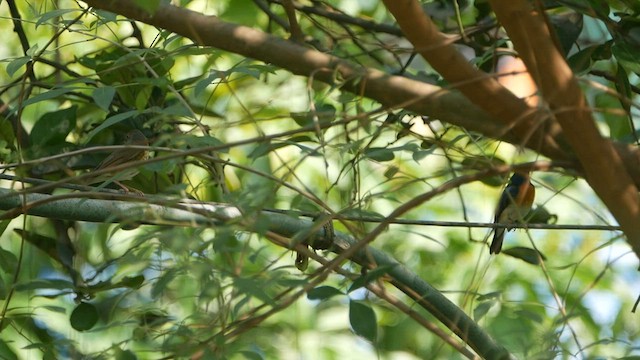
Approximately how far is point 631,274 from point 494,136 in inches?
113

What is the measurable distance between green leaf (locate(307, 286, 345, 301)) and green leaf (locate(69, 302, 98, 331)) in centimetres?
87

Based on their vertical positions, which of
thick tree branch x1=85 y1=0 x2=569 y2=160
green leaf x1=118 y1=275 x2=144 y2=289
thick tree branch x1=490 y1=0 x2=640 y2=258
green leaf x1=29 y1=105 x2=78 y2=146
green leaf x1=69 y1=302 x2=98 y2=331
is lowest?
thick tree branch x1=490 y1=0 x2=640 y2=258

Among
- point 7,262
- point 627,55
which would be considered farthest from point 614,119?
point 7,262

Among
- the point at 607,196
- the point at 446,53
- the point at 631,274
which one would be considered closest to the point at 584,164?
the point at 607,196

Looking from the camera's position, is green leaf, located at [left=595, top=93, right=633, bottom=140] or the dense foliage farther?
green leaf, located at [left=595, top=93, right=633, bottom=140]

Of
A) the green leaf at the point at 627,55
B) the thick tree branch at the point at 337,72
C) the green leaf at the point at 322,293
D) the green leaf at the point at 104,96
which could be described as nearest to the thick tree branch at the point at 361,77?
the thick tree branch at the point at 337,72

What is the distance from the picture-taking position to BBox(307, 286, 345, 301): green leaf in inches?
52.8

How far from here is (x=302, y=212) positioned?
1472 mm

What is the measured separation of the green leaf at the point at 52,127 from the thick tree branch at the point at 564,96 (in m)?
1.50

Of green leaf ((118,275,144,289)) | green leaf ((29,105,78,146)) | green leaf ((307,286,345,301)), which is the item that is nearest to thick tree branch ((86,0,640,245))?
green leaf ((307,286,345,301))

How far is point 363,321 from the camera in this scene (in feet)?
4.58

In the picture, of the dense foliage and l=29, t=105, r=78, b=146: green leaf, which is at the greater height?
l=29, t=105, r=78, b=146: green leaf

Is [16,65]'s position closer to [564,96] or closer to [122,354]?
[122,354]

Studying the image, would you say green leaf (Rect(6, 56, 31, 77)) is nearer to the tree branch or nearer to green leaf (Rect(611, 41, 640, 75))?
the tree branch
